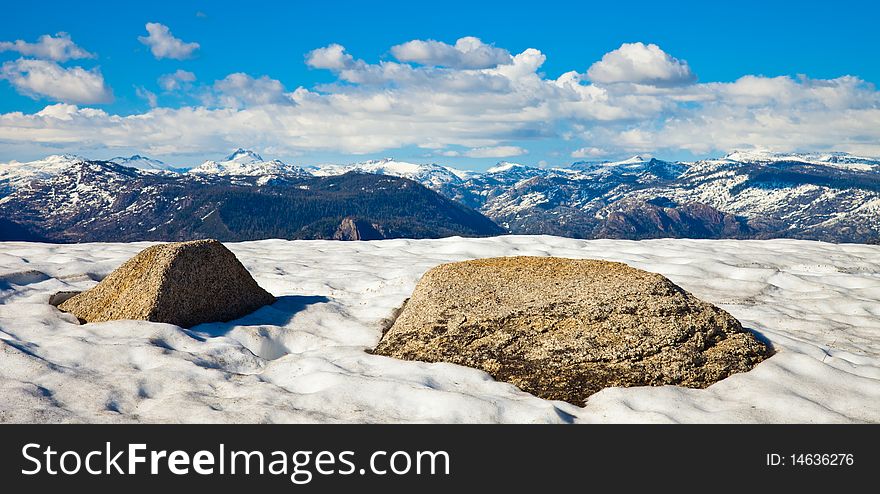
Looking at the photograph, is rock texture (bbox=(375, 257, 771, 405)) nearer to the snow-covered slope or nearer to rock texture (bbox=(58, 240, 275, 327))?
the snow-covered slope

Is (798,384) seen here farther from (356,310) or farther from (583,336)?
(356,310)

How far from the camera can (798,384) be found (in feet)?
39.2

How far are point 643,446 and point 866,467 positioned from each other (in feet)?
9.99

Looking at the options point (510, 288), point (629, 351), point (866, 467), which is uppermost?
point (510, 288)

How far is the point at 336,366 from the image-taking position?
12.8 m

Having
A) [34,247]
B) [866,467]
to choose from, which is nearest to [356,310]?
[866,467]

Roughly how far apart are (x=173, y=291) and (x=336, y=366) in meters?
5.35

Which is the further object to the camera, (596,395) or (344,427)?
(596,395)

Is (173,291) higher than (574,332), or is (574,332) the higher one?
(173,291)

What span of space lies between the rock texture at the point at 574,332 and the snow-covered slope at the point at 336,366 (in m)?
0.53

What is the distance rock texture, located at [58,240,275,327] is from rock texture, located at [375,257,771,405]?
5.01 metres

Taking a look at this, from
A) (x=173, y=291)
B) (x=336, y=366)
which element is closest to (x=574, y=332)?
(x=336, y=366)

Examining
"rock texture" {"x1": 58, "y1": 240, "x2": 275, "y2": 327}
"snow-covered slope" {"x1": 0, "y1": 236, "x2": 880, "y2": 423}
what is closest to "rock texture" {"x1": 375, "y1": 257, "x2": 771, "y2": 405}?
"snow-covered slope" {"x1": 0, "y1": 236, "x2": 880, "y2": 423}

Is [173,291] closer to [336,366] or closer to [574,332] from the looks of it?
[336,366]
